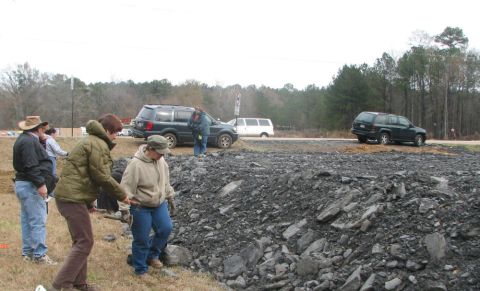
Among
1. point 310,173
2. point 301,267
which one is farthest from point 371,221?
→ point 310,173

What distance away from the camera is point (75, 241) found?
16.1ft

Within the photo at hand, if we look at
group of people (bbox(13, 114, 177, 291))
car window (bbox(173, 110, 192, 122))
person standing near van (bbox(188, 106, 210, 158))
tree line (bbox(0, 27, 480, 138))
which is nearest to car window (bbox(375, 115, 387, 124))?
car window (bbox(173, 110, 192, 122))

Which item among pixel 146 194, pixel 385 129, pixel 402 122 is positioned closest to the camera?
pixel 146 194

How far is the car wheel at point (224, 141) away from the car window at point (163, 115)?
7.53 ft

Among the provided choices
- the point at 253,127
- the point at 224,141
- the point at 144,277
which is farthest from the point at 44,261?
the point at 253,127

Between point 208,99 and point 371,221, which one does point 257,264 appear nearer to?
point 371,221

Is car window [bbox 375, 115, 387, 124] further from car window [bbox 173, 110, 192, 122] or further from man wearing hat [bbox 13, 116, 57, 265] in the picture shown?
man wearing hat [bbox 13, 116, 57, 265]

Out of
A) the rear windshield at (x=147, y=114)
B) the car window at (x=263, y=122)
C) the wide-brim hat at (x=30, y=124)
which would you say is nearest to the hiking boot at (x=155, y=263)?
the wide-brim hat at (x=30, y=124)

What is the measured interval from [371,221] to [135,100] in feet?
235

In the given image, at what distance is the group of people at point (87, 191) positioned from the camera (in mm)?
4809

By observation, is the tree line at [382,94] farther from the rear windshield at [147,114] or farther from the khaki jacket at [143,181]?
the khaki jacket at [143,181]

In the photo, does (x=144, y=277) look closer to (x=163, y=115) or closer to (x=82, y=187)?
(x=82, y=187)

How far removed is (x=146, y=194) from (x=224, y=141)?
51.8ft

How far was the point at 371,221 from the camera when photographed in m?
6.00
